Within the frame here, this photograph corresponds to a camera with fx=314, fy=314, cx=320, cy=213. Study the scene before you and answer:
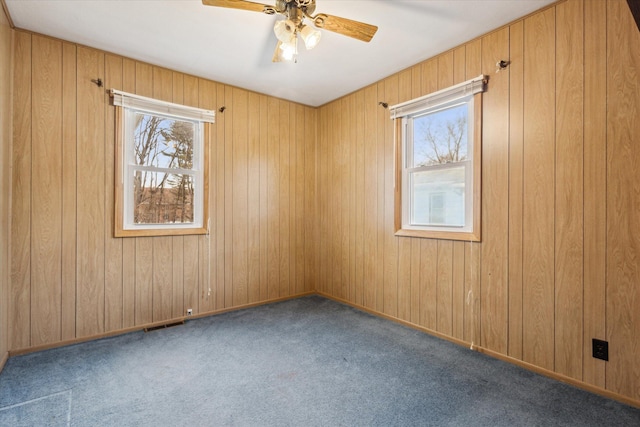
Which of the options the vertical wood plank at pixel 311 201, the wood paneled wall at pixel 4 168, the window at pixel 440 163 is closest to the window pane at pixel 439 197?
the window at pixel 440 163

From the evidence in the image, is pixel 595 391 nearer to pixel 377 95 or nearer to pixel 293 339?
pixel 293 339

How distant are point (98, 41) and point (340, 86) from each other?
2384 mm

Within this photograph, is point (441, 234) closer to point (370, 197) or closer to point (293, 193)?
point (370, 197)

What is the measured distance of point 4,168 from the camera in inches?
92.3

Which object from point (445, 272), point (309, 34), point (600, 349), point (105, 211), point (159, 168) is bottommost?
point (600, 349)

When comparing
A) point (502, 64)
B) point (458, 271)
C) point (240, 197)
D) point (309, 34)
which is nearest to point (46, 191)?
point (240, 197)

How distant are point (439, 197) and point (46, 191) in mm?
3492

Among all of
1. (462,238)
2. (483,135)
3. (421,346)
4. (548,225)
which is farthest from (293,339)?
(483,135)

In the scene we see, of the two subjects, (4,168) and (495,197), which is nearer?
(4,168)

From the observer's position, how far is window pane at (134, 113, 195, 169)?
124 inches

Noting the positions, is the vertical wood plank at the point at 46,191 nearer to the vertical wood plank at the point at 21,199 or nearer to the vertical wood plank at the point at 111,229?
the vertical wood plank at the point at 21,199

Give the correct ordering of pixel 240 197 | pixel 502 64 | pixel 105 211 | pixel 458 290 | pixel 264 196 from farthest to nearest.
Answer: pixel 264 196, pixel 240 197, pixel 105 211, pixel 458 290, pixel 502 64

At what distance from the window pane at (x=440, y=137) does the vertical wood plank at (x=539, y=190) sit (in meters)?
0.57

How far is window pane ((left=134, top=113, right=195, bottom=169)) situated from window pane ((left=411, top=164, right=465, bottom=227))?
247 centimetres
